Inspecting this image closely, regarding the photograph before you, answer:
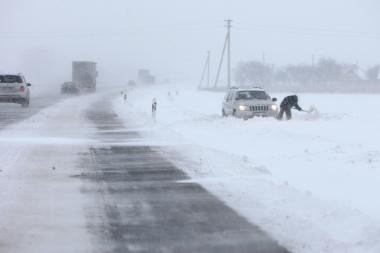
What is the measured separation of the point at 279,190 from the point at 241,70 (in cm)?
17429

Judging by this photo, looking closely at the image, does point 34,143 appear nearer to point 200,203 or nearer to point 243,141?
point 243,141

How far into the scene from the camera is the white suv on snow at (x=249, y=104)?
2862 centimetres

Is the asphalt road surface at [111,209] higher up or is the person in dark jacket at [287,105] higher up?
the person in dark jacket at [287,105]

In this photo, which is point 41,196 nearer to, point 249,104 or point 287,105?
point 249,104

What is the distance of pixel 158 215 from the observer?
28.0 feet

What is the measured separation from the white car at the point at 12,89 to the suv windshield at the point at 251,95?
15.5m

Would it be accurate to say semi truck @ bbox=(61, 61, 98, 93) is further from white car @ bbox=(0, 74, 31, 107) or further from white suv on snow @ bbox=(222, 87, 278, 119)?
white suv on snow @ bbox=(222, 87, 278, 119)

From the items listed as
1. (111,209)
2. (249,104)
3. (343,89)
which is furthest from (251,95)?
(343,89)

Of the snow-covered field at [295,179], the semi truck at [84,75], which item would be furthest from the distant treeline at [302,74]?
the snow-covered field at [295,179]

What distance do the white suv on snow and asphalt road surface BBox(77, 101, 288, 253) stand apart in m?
15.3

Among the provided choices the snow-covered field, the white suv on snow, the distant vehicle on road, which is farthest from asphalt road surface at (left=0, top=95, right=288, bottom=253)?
the distant vehicle on road

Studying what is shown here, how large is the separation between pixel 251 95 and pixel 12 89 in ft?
53.1

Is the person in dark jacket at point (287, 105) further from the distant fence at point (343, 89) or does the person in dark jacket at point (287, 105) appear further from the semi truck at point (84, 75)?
the distant fence at point (343, 89)

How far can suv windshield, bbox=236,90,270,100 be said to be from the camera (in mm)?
29506
